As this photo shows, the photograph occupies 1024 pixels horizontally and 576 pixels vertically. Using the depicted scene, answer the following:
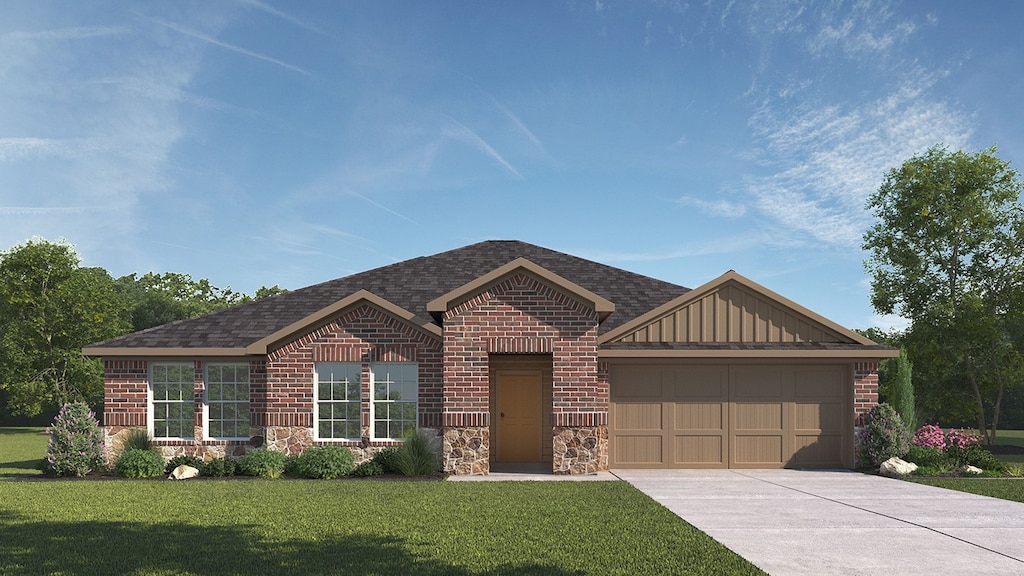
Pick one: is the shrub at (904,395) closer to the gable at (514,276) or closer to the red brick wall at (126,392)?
the gable at (514,276)

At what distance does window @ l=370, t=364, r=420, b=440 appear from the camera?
18000 mm

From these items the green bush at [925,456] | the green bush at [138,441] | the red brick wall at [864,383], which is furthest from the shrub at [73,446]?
the green bush at [925,456]

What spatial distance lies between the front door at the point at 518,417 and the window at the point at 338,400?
149 inches

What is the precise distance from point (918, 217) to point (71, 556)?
1157 inches

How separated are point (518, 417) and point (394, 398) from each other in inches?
145

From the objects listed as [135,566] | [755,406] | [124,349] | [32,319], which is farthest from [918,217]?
[32,319]

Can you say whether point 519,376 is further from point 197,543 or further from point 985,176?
point 985,176

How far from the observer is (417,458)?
55.2 ft

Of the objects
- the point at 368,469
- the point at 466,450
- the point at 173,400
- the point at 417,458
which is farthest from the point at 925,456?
the point at 173,400

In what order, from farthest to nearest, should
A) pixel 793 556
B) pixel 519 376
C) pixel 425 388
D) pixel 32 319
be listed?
pixel 32 319 < pixel 519 376 < pixel 425 388 < pixel 793 556

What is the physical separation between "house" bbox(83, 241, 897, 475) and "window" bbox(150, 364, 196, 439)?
0.11 ft

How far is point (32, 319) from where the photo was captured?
40969 millimetres

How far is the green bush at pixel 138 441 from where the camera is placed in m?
17.9

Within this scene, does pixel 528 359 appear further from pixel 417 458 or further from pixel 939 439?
pixel 939 439
